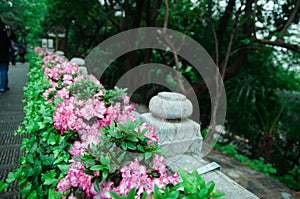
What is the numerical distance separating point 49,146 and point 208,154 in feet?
13.8

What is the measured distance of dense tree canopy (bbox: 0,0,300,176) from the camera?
6.02 m

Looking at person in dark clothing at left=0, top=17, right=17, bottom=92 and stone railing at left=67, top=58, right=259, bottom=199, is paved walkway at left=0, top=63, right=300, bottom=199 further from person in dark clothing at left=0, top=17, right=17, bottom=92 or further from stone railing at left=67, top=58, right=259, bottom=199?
stone railing at left=67, top=58, right=259, bottom=199

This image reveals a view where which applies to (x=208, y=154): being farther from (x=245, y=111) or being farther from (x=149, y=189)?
(x=149, y=189)

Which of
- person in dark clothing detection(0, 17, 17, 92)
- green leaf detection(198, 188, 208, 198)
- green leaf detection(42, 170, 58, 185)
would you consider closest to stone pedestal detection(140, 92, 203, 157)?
green leaf detection(42, 170, 58, 185)

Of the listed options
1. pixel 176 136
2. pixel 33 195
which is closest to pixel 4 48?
pixel 33 195

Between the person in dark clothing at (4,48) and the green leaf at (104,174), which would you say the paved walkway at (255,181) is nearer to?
the green leaf at (104,174)

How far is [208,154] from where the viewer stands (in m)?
5.29

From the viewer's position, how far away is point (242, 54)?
22.9ft

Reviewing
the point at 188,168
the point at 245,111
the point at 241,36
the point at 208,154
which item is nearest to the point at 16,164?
the point at 188,168

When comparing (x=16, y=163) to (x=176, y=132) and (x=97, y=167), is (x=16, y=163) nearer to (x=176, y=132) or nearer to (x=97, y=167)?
(x=176, y=132)

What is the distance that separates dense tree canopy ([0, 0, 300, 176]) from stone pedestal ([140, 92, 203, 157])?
403cm

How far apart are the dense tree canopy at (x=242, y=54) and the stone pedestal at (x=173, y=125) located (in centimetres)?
403

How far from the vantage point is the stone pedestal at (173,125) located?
1.87 m

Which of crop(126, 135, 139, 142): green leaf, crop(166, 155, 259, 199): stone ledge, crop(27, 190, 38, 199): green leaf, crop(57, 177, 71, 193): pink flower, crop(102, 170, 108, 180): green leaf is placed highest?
crop(126, 135, 139, 142): green leaf
